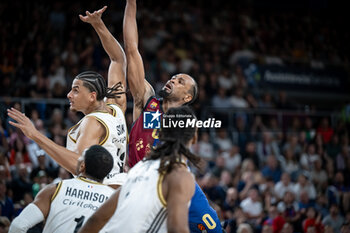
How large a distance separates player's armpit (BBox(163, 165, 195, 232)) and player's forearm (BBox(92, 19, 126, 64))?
2.85 metres

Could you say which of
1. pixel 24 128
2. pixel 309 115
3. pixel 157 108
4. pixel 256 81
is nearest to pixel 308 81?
pixel 256 81

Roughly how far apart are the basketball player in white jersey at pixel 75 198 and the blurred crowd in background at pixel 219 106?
375cm

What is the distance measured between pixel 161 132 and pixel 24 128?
4.76ft

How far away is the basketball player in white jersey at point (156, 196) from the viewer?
3.40 metres

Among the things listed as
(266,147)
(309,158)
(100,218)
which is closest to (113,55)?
(100,218)

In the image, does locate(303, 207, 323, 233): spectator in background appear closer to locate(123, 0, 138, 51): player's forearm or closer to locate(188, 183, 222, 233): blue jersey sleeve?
locate(188, 183, 222, 233): blue jersey sleeve

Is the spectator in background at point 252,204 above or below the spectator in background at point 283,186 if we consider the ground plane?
below

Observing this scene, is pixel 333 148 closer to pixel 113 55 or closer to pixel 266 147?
pixel 266 147

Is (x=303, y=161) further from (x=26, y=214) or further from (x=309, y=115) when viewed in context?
(x=26, y=214)

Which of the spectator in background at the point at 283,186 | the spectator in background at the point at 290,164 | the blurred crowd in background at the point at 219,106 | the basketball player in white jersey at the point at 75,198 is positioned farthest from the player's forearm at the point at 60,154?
the spectator in background at the point at 290,164

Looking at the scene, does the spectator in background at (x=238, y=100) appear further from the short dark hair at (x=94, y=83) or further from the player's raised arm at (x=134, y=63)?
the short dark hair at (x=94, y=83)

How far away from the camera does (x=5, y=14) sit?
13.7 m

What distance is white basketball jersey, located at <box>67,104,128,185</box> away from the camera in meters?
5.08

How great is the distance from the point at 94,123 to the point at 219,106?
384 inches
